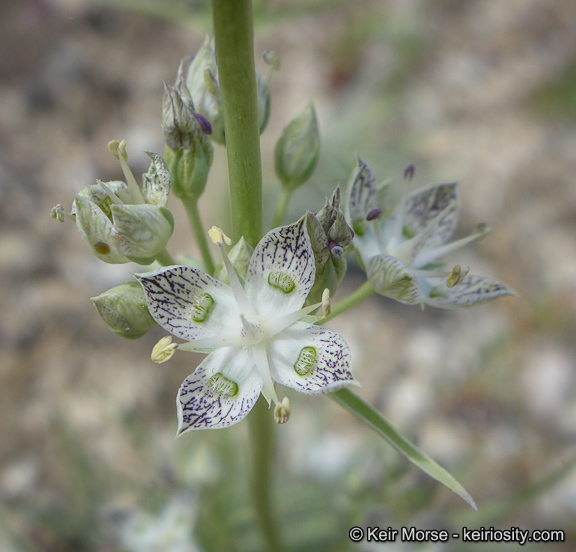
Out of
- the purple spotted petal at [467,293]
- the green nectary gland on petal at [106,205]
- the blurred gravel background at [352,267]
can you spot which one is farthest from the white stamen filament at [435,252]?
the blurred gravel background at [352,267]

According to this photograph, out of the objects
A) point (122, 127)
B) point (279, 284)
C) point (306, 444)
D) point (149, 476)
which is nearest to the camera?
point (279, 284)

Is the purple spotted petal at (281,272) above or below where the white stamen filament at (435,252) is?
above

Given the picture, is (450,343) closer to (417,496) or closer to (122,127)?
(417,496)

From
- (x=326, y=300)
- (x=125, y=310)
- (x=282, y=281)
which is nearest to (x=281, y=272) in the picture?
(x=282, y=281)

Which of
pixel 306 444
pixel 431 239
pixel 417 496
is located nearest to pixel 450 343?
pixel 306 444

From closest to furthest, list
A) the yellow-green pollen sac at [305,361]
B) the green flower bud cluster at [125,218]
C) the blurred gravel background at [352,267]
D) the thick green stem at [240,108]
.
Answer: the thick green stem at [240,108] < the green flower bud cluster at [125,218] < the yellow-green pollen sac at [305,361] < the blurred gravel background at [352,267]

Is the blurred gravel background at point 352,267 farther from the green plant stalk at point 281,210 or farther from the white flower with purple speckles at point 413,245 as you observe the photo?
the green plant stalk at point 281,210

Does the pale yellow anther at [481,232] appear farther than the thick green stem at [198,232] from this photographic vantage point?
Yes
